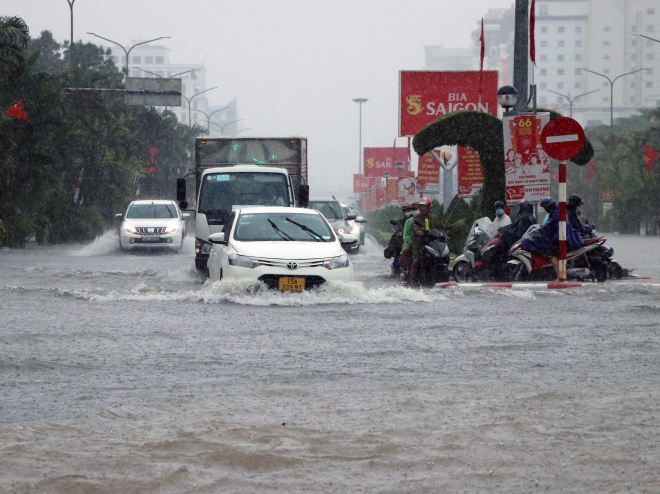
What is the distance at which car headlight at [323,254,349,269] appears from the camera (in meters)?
16.2

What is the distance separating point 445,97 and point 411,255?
18.5m

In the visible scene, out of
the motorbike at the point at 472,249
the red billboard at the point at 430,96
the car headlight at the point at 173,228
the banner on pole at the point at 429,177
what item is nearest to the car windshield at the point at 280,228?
the motorbike at the point at 472,249

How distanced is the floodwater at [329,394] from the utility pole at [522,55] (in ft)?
23.5

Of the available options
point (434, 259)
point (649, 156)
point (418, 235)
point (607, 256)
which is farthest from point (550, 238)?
point (649, 156)

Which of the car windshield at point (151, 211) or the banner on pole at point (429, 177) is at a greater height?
the banner on pole at point (429, 177)

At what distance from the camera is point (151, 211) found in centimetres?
3775

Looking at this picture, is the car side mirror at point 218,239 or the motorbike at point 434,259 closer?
the car side mirror at point 218,239

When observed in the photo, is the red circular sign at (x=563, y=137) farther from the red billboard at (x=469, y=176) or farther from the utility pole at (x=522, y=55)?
the red billboard at (x=469, y=176)

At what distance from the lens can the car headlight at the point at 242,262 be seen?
635 inches

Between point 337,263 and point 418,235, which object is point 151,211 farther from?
point 337,263

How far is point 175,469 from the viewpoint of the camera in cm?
597

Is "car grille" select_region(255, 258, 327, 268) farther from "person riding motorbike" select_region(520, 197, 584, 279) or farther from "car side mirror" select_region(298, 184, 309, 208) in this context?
"car side mirror" select_region(298, 184, 309, 208)

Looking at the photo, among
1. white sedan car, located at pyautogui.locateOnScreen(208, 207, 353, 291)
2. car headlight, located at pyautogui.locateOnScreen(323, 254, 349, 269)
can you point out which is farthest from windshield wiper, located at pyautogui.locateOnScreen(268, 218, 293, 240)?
car headlight, located at pyautogui.locateOnScreen(323, 254, 349, 269)

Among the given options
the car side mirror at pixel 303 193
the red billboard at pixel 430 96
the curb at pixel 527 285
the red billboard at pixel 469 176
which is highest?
the red billboard at pixel 430 96
